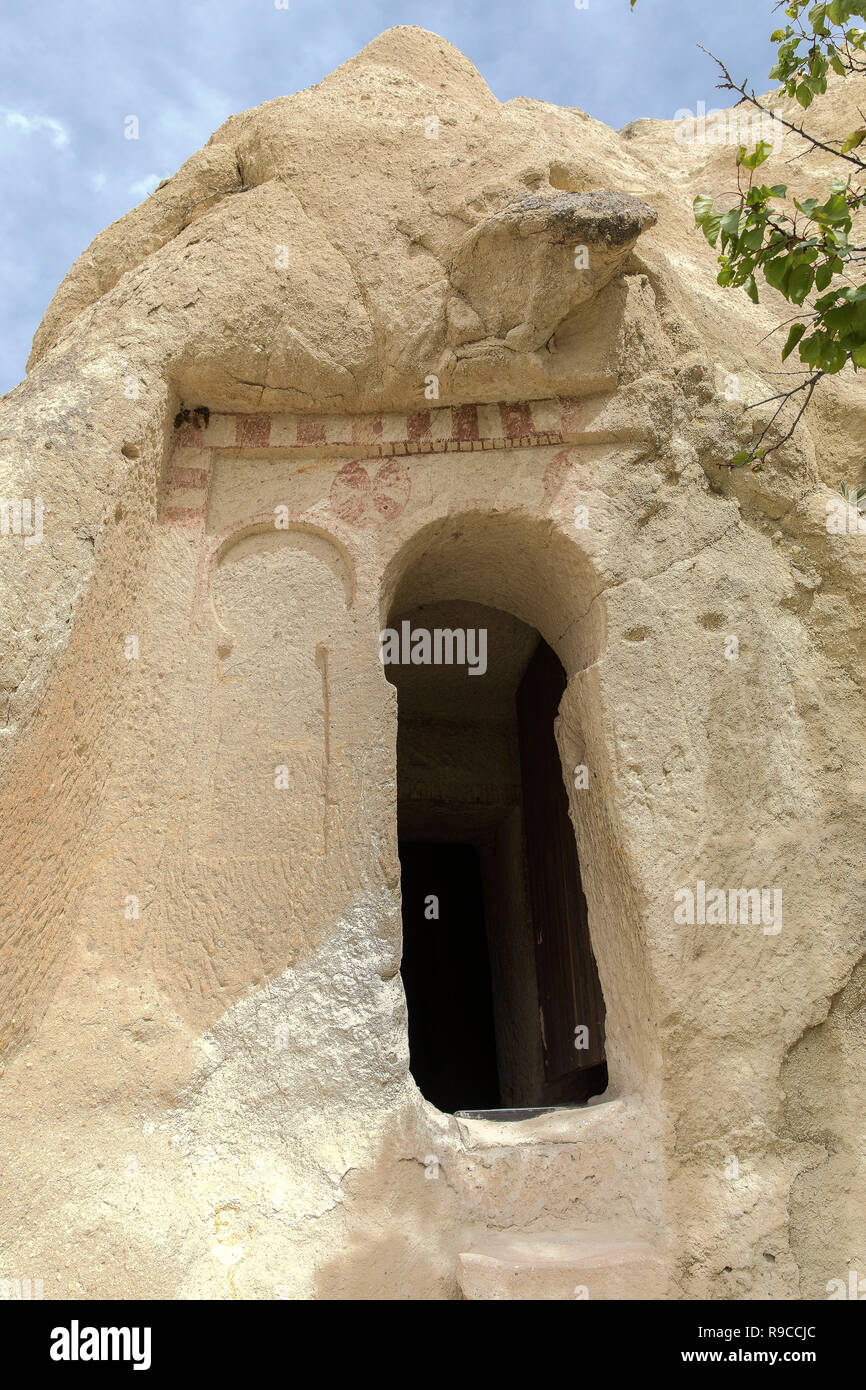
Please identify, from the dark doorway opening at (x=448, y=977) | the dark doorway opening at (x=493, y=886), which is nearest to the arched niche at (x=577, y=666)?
the dark doorway opening at (x=493, y=886)

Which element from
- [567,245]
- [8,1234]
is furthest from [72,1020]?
[567,245]

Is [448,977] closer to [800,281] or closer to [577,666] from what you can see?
[577,666]

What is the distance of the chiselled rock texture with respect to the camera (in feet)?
10.2

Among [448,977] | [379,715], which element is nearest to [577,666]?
[379,715]

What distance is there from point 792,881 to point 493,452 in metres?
1.95

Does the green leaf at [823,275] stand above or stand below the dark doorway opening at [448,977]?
above

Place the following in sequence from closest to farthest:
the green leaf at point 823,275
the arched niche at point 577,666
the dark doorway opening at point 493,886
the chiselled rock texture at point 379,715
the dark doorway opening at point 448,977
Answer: the green leaf at point 823,275 → the chiselled rock texture at point 379,715 → the arched niche at point 577,666 → the dark doorway opening at point 493,886 → the dark doorway opening at point 448,977

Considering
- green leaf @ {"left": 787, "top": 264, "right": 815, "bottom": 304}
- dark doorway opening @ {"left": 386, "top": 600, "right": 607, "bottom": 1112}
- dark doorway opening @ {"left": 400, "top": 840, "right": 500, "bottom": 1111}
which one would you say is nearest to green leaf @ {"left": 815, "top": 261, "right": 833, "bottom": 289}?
green leaf @ {"left": 787, "top": 264, "right": 815, "bottom": 304}

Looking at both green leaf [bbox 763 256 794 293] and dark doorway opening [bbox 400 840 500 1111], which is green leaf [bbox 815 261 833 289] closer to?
green leaf [bbox 763 256 794 293]

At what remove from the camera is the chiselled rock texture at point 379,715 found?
122 inches

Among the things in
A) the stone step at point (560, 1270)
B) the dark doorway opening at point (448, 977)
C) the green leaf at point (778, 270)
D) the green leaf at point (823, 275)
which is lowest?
the stone step at point (560, 1270)

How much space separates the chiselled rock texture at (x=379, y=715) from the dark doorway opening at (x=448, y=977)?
9.45 ft

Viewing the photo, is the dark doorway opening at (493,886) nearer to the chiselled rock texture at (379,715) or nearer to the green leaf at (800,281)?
the chiselled rock texture at (379,715)

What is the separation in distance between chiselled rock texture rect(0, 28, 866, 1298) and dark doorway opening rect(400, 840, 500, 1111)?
2.88 meters
